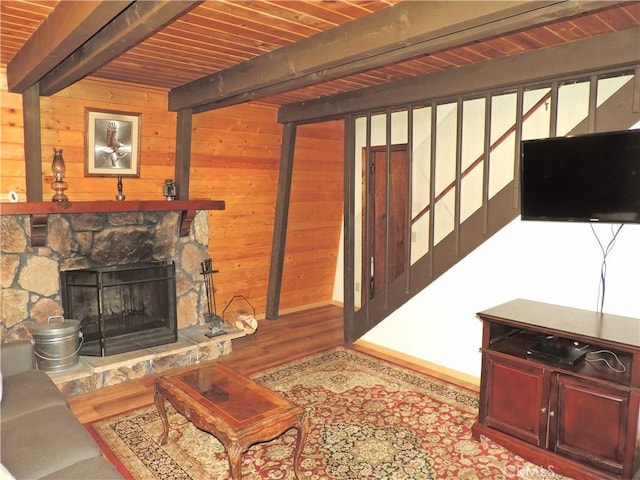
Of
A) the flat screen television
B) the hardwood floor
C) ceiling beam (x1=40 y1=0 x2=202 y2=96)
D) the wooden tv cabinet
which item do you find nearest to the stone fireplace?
the hardwood floor

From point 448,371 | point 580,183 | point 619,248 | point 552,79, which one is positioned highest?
point 552,79

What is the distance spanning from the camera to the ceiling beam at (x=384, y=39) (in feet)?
5.92

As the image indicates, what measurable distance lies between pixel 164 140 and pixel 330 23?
93.5 inches

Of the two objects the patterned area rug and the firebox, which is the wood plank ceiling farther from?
the patterned area rug

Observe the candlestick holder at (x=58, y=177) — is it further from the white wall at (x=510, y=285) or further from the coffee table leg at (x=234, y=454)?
the white wall at (x=510, y=285)

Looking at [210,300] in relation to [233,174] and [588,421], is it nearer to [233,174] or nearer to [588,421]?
[233,174]

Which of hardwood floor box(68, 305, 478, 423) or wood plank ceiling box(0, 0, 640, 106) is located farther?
hardwood floor box(68, 305, 478, 423)

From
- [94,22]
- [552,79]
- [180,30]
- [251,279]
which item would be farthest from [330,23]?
[251,279]

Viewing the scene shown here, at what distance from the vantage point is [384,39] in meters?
2.20

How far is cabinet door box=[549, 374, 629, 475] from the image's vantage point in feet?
7.83

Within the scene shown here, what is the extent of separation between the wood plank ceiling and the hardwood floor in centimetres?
238

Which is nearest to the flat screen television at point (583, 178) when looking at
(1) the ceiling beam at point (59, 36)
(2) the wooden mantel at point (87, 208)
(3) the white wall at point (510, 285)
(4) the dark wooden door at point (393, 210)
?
(3) the white wall at point (510, 285)

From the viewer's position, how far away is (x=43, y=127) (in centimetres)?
363

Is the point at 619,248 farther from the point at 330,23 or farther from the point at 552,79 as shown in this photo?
the point at 330,23
